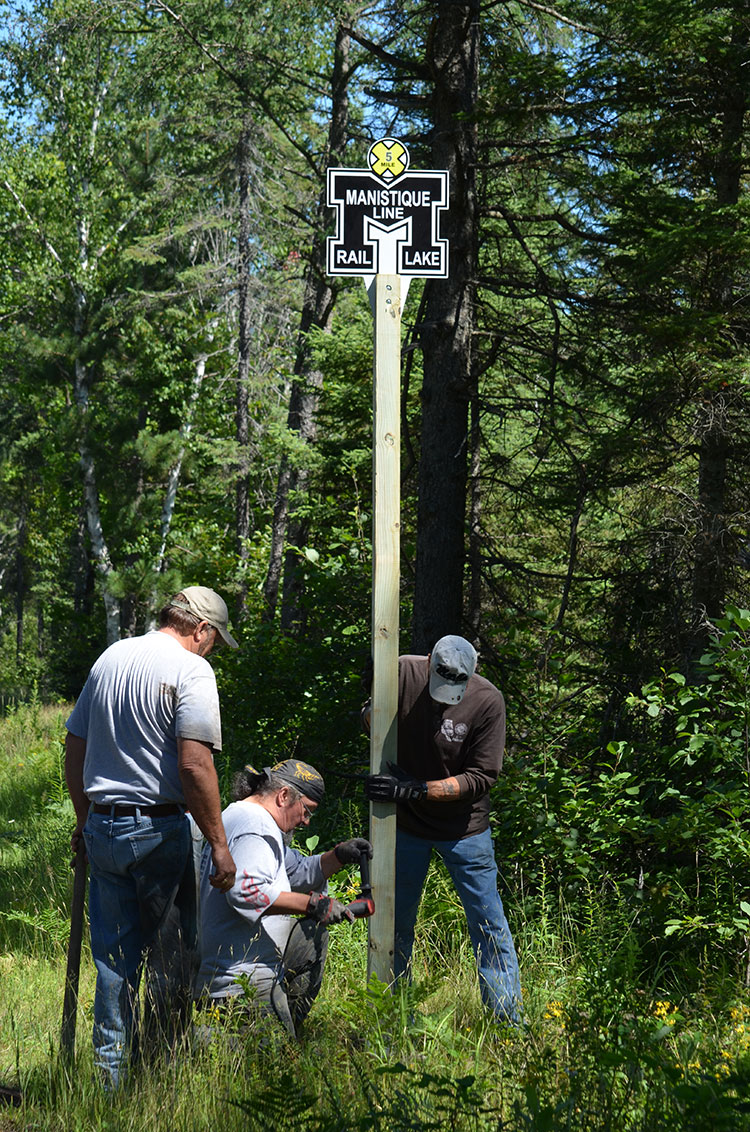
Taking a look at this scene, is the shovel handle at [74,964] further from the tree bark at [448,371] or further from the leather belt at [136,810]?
the tree bark at [448,371]

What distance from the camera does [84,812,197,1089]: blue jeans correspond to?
374 cm

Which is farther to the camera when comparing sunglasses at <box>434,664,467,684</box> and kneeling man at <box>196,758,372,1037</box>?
sunglasses at <box>434,664,467,684</box>

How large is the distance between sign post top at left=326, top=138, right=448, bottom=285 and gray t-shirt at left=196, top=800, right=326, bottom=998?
2173 mm

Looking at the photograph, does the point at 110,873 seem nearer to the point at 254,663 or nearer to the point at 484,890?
the point at 484,890

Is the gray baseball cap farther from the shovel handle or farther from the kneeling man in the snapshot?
the shovel handle

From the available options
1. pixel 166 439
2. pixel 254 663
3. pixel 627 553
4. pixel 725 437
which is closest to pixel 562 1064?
pixel 627 553

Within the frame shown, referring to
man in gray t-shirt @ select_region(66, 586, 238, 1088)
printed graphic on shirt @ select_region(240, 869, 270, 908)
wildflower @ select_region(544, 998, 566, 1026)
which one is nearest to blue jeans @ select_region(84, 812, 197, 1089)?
man in gray t-shirt @ select_region(66, 586, 238, 1088)

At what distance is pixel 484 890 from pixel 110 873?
1.64 meters

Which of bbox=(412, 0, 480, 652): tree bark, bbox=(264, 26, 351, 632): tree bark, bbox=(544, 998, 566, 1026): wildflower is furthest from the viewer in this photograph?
bbox=(264, 26, 351, 632): tree bark

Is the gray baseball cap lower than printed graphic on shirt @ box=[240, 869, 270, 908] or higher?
higher

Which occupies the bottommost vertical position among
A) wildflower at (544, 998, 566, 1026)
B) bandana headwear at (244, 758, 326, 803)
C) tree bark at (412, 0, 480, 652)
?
wildflower at (544, 998, 566, 1026)

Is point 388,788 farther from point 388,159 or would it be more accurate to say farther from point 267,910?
point 388,159

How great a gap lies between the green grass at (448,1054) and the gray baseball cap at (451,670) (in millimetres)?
1134

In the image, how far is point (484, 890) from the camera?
4492mm
